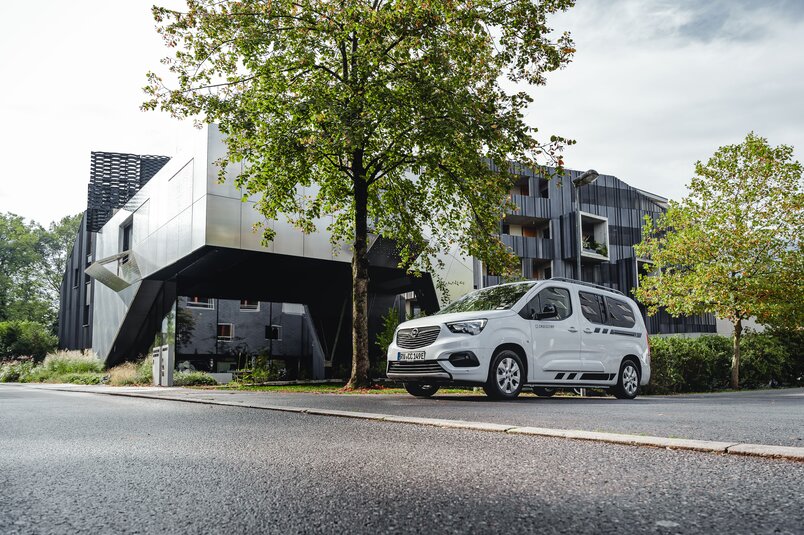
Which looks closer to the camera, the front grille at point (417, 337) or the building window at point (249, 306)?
the front grille at point (417, 337)

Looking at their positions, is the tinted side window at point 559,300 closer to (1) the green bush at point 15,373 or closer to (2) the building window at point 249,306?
(2) the building window at point 249,306

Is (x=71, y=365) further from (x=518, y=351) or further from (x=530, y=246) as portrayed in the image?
(x=530, y=246)

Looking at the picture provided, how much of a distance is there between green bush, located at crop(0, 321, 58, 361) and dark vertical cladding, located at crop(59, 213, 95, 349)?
142cm

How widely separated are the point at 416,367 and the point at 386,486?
6903 millimetres

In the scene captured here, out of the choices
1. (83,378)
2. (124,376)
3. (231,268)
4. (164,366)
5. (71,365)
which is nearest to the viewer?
(164,366)

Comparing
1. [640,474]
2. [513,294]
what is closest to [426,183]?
[513,294]

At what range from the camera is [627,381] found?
11.8 meters

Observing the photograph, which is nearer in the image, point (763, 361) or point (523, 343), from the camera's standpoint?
point (523, 343)

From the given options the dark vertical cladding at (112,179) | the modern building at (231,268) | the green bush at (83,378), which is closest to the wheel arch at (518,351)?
the modern building at (231,268)

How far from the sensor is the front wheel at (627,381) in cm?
1166

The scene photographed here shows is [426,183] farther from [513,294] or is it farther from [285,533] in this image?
[285,533]

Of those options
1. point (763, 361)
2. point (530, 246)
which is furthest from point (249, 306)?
point (763, 361)

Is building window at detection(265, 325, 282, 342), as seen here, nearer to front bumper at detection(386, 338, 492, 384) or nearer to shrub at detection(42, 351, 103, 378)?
shrub at detection(42, 351, 103, 378)

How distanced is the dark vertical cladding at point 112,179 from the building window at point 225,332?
978 cm
